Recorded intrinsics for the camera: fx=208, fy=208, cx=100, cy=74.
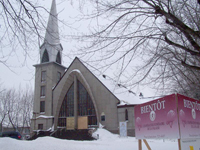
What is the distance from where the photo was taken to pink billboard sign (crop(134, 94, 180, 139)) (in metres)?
5.95

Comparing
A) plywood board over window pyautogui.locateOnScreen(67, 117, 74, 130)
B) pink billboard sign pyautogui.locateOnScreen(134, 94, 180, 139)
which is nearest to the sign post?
pink billboard sign pyautogui.locateOnScreen(134, 94, 180, 139)

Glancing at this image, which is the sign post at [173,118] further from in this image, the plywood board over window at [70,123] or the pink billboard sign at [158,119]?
the plywood board over window at [70,123]

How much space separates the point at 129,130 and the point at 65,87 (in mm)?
14300

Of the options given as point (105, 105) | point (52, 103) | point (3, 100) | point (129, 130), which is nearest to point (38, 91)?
point (52, 103)

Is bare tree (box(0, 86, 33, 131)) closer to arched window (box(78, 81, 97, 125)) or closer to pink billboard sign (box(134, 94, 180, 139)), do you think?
arched window (box(78, 81, 97, 125))

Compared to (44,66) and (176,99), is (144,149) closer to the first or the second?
(176,99)

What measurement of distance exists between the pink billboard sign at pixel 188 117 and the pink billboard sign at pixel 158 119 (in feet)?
0.56

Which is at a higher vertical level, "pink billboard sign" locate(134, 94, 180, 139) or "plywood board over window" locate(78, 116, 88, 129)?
"pink billboard sign" locate(134, 94, 180, 139)

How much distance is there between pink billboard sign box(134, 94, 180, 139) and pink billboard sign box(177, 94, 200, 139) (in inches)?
6.7

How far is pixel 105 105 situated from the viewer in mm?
33531

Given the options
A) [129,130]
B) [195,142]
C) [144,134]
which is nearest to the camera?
[195,142]

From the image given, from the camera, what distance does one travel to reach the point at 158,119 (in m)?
6.55

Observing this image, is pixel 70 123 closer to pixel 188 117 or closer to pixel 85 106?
→ pixel 85 106

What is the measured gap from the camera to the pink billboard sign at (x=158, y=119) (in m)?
5.95
